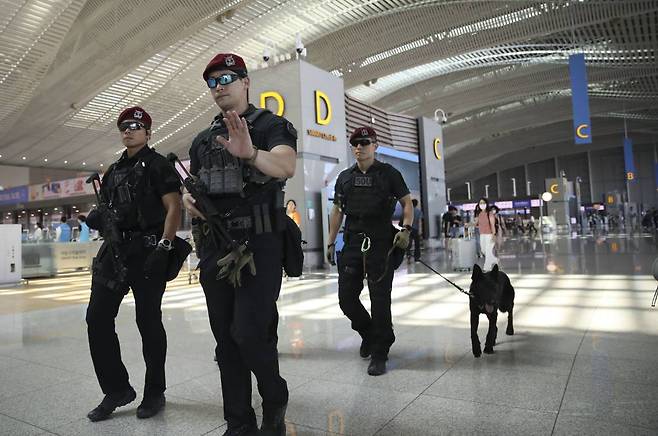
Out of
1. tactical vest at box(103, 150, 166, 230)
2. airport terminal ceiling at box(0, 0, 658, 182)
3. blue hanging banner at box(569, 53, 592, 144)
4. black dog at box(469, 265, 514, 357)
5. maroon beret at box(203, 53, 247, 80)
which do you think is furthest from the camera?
airport terminal ceiling at box(0, 0, 658, 182)

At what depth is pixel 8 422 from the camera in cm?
234

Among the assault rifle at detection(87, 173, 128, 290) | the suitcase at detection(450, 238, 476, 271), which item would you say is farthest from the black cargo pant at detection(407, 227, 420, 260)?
the assault rifle at detection(87, 173, 128, 290)

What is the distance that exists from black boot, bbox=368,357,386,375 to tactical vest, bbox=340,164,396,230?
88 centimetres

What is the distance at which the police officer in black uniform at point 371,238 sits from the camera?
3.10 metres

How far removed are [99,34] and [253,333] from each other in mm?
18032

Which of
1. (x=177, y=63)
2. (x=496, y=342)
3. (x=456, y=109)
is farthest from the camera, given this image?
(x=456, y=109)

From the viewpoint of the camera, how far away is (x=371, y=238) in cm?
313

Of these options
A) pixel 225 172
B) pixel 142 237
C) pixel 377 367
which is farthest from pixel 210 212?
pixel 377 367

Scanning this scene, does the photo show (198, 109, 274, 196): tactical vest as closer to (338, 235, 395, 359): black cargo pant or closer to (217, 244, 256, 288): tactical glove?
(217, 244, 256, 288): tactical glove

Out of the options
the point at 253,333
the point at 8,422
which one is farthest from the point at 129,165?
the point at 8,422

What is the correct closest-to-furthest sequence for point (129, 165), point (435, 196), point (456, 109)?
point (129, 165)
point (435, 196)
point (456, 109)

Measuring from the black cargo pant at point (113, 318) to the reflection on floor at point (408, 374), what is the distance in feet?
0.58

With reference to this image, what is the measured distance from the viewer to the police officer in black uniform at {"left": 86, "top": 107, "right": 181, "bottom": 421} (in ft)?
7.76

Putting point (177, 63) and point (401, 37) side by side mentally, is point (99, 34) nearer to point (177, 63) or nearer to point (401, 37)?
point (177, 63)
